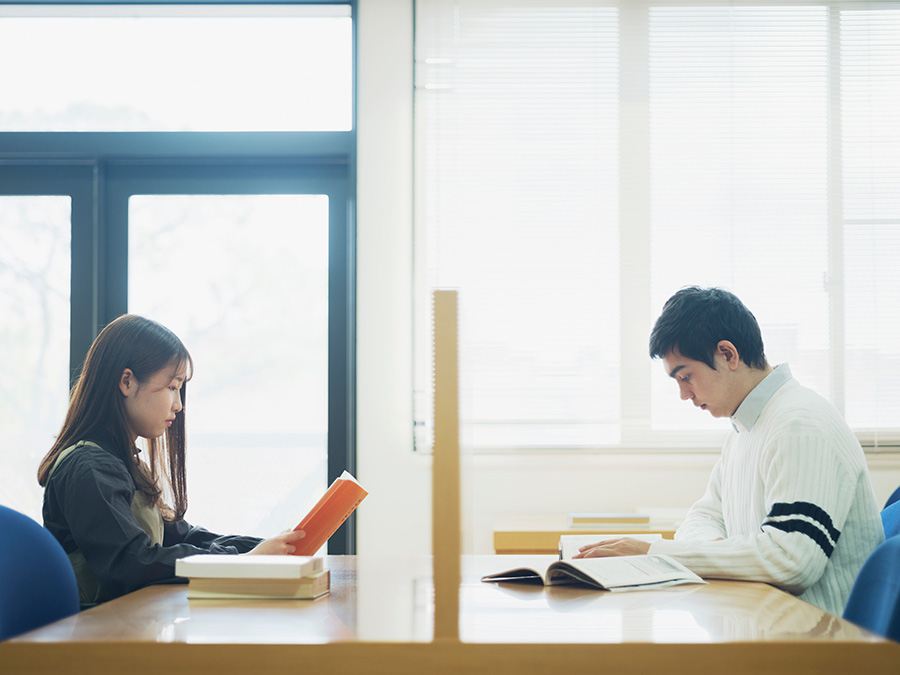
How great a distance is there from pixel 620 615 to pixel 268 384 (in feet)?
7.83

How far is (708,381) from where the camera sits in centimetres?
184

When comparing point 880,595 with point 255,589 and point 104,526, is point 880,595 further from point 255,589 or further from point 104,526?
point 104,526

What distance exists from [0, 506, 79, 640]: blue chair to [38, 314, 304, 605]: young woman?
88 millimetres

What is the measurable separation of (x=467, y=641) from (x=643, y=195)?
2488 mm

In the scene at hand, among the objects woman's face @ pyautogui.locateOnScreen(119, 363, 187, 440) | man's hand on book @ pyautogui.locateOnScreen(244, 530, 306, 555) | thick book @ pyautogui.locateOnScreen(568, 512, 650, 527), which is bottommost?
thick book @ pyautogui.locateOnScreen(568, 512, 650, 527)

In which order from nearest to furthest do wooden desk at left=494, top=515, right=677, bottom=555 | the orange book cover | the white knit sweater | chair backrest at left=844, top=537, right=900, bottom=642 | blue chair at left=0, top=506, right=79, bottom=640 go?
chair backrest at left=844, top=537, right=900, bottom=642, blue chair at left=0, top=506, right=79, bottom=640, the white knit sweater, the orange book cover, wooden desk at left=494, top=515, right=677, bottom=555

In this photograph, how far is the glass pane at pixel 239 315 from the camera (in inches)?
130

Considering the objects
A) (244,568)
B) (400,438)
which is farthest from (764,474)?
(400,438)

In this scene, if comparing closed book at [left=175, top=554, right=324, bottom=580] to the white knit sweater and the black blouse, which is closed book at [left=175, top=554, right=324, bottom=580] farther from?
the white knit sweater

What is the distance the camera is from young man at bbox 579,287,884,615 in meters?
1.47

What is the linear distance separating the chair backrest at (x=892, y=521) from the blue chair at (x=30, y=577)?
64.1 inches

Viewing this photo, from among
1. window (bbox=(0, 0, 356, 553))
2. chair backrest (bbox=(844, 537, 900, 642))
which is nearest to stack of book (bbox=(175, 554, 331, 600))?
chair backrest (bbox=(844, 537, 900, 642))

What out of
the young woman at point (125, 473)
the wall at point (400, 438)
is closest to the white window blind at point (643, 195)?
the wall at point (400, 438)

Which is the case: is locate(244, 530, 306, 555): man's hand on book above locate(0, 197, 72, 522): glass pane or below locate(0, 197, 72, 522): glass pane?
below
